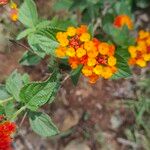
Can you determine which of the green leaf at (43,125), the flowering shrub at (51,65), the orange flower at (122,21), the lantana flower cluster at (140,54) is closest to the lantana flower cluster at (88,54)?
the flowering shrub at (51,65)

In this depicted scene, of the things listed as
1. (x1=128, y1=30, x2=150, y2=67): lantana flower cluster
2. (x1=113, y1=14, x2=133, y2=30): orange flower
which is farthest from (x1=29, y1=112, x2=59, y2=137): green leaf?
(x1=113, y1=14, x2=133, y2=30): orange flower

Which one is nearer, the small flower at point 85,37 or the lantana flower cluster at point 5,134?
the lantana flower cluster at point 5,134

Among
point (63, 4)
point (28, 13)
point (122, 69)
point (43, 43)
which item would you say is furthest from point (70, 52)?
point (63, 4)

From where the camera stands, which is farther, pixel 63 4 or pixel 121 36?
pixel 63 4

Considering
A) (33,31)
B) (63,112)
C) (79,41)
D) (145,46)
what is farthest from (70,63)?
(63,112)

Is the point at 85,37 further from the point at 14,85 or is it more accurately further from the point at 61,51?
the point at 14,85

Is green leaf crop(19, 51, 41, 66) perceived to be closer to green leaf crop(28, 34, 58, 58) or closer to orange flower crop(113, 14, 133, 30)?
green leaf crop(28, 34, 58, 58)

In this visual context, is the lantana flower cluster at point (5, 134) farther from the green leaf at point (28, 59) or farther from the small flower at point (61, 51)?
the green leaf at point (28, 59)
